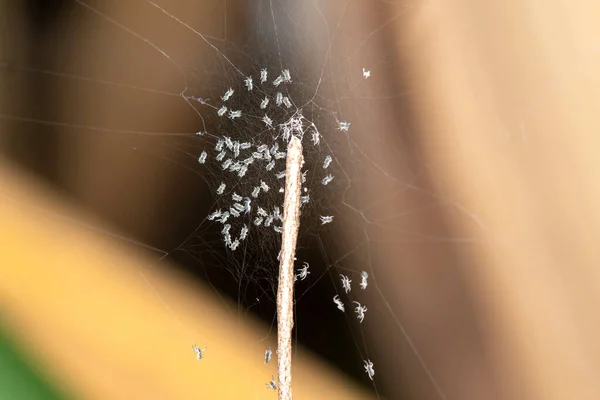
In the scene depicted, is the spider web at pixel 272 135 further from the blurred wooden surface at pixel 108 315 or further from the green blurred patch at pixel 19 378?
the green blurred patch at pixel 19 378

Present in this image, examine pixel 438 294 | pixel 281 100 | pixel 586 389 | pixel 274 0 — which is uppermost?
pixel 274 0

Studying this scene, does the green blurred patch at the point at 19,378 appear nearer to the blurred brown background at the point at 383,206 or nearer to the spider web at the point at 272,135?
the blurred brown background at the point at 383,206

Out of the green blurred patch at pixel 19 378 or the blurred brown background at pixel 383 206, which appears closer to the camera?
the blurred brown background at pixel 383 206

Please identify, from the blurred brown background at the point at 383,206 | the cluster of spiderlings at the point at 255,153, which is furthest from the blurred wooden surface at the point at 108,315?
the cluster of spiderlings at the point at 255,153

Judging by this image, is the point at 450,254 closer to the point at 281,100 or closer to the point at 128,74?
the point at 281,100

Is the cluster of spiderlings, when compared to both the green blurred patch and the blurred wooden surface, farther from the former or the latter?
the green blurred patch

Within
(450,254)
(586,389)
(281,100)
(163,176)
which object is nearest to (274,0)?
(281,100)

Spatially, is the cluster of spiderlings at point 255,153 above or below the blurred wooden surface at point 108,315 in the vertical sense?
above

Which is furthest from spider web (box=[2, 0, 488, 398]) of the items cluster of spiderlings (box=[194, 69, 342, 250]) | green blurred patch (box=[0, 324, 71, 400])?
green blurred patch (box=[0, 324, 71, 400])
